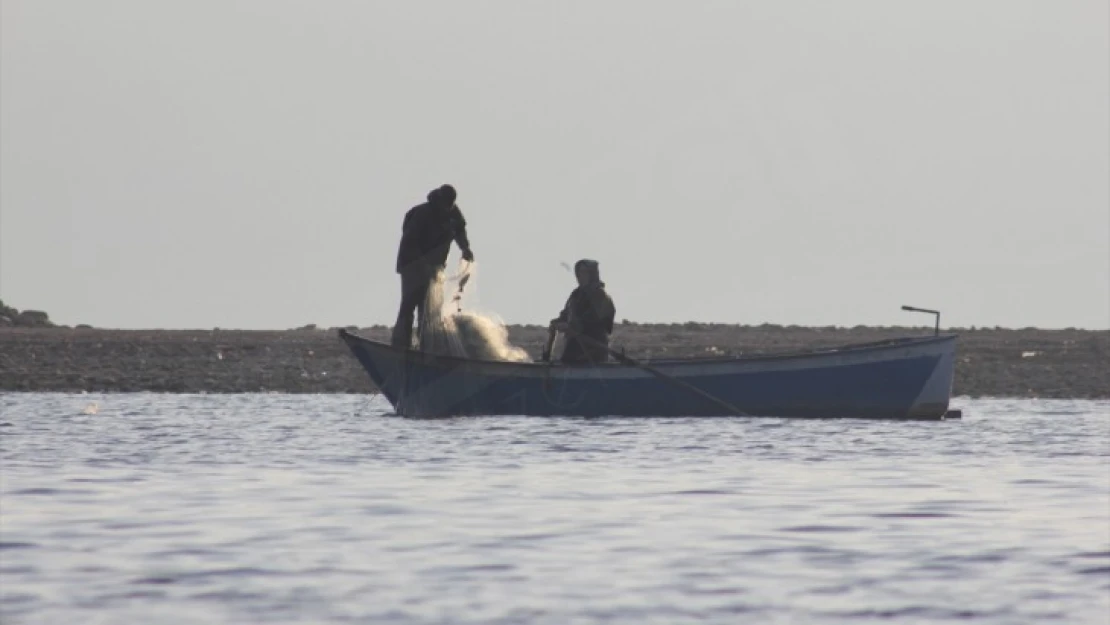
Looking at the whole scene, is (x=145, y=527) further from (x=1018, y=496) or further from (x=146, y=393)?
(x=146, y=393)

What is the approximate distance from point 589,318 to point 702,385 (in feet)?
6.33

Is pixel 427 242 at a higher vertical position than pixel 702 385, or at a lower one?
higher

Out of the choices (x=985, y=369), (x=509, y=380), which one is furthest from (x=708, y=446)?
(x=985, y=369)

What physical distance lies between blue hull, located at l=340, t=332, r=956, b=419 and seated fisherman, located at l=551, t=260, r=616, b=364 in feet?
2.14

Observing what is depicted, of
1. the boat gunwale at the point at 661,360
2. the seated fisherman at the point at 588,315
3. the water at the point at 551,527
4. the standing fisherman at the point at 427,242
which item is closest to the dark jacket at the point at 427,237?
the standing fisherman at the point at 427,242

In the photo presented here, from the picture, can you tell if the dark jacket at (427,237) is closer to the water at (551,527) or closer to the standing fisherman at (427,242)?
the standing fisherman at (427,242)

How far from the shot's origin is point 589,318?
94.5 ft

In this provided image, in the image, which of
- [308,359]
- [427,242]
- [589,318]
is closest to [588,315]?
[589,318]

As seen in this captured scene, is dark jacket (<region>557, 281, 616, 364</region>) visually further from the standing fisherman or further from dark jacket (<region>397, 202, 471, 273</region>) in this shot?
dark jacket (<region>397, 202, 471, 273</region>)

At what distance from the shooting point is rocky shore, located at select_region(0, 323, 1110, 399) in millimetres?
40594

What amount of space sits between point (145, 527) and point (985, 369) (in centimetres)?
3254

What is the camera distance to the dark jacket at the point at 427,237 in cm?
2845

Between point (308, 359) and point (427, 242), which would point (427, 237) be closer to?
point (427, 242)

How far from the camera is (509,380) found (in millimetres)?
28016
